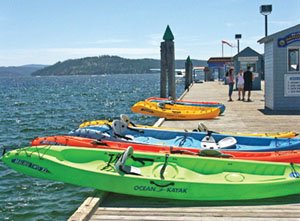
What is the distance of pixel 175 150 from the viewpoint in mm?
7754

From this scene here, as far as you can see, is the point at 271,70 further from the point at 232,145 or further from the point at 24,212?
the point at 24,212

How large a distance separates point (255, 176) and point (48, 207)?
455 cm

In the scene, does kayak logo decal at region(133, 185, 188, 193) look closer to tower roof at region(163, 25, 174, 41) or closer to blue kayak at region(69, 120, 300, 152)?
blue kayak at region(69, 120, 300, 152)

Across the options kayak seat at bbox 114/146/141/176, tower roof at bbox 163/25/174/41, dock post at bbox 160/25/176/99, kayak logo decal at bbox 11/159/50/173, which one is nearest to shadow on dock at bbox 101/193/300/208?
kayak seat at bbox 114/146/141/176

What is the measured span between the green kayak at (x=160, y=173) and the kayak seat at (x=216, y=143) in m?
1.94

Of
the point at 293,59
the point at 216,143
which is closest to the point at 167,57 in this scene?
the point at 293,59

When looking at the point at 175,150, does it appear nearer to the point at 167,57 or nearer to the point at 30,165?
the point at 30,165

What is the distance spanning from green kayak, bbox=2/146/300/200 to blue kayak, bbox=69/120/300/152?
5.49ft

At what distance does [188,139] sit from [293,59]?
8085 millimetres

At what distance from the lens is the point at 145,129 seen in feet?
33.3

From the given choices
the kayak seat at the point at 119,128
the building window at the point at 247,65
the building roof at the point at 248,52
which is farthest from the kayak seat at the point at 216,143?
the building roof at the point at 248,52

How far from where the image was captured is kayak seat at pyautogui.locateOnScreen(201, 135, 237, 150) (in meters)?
8.77

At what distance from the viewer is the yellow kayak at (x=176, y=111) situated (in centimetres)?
1466

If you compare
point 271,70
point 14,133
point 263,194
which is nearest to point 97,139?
point 263,194
